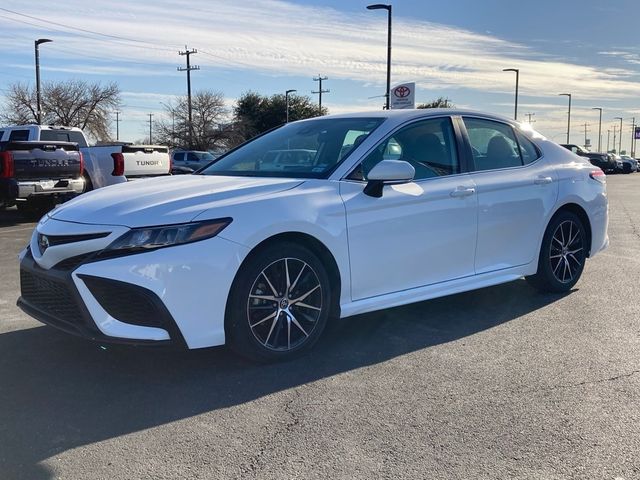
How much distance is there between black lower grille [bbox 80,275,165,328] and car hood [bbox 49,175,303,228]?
1.14 ft

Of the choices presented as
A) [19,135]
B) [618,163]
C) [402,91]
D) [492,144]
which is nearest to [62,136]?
[19,135]

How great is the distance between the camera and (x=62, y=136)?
15.9 metres

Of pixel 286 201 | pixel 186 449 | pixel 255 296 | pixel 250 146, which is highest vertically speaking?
pixel 250 146

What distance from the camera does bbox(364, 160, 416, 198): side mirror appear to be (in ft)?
13.8

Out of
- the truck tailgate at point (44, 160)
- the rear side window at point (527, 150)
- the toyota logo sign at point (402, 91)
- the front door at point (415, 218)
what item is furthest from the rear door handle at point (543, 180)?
the toyota logo sign at point (402, 91)

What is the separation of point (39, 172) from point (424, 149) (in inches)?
321

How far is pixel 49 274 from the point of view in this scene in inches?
147

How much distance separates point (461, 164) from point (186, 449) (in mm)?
3142

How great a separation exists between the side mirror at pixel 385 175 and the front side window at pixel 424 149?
19cm

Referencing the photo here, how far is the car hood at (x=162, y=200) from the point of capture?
3.64 meters

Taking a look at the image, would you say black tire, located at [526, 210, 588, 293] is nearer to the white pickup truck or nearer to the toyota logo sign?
the white pickup truck

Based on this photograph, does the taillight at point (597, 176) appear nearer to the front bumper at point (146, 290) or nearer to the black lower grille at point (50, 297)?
the front bumper at point (146, 290)

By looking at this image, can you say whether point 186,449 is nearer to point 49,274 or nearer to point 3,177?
point 49,274

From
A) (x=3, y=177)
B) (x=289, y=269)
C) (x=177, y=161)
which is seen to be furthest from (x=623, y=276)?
(x=177, y=161)
